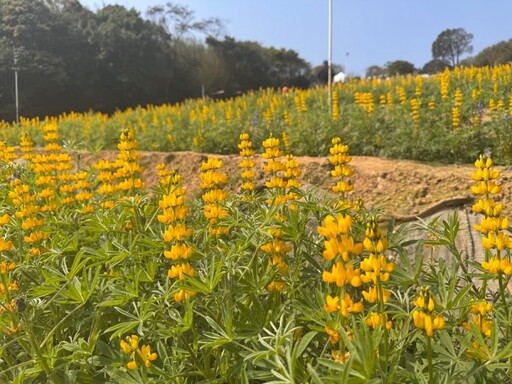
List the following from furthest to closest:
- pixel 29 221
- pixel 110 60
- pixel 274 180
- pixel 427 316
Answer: pixel 110 60
pixel 29 221
pixel 274 180
pixel 427 316

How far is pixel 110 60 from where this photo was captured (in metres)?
22.1

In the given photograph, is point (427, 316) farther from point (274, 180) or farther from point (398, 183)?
point (398, 183)

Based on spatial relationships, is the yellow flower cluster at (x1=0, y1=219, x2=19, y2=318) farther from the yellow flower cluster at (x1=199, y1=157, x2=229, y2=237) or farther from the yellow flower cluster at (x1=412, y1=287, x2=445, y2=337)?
the yellow flower cluster at (x1=412, y1=287, x2=445, y2=337)

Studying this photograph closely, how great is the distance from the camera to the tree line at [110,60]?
1169 cm

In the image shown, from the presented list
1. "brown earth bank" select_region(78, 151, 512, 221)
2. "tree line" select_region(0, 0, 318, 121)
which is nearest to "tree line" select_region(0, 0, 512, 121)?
"tree line" select_region(0, 0, 318, 121)

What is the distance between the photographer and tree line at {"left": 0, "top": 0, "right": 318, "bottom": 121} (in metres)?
11.7

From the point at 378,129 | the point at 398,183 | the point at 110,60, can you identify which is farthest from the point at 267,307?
the point at 110,60

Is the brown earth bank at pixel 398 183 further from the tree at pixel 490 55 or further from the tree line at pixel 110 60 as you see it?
the tree at pixel 490 55

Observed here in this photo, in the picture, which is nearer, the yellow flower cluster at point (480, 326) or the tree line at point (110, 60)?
the yellow flower cluster at point (480, 326)

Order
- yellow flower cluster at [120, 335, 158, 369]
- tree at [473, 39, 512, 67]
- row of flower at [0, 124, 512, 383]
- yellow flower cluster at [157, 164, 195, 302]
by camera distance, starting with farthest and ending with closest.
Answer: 1. tree at [473, 39, 512, 67]
2. yellow flower cluster at [157, 164, 195, 302]
3. yellow flower cluster at [120, 335, 158, 369]
4. row of flower at [0, 124, 512, 383]

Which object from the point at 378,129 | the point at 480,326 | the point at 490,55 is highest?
the point at 490,55

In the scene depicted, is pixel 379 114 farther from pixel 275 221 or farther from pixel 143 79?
pixel 143 79

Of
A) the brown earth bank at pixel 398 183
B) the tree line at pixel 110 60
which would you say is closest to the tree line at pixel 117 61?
the tree line at pixel 110 60

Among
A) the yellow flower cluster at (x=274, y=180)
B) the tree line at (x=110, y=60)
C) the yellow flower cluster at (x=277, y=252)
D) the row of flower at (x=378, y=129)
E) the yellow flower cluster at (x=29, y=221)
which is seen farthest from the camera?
the tree line at (x=110, y=60)
